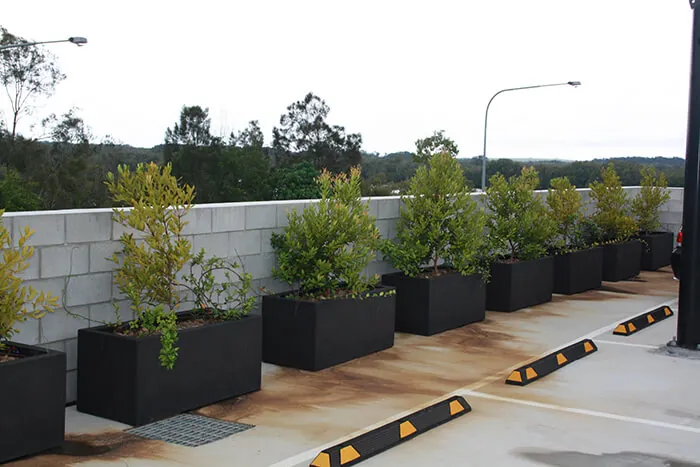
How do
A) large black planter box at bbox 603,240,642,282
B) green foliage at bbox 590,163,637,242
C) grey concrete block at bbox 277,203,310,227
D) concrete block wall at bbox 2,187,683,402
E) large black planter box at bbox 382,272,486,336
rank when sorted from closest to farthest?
1. concrete block wall at bbox 2,187,683,402
2. grey concrete block at bbox 277,203,310,227
3. large black planter box at bbox 382,272,486,336
4. large black planter box at bbox 603,240,642,282
5. green foliage at bbox 590,163,637,242

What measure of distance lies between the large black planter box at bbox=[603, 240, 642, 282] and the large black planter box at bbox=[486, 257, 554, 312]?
3670 millimetres

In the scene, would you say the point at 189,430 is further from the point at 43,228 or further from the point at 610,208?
the point at 610,208

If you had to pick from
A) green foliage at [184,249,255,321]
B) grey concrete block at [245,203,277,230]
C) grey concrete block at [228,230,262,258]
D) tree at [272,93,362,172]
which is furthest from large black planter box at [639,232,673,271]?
tree at [272,93,362,172]

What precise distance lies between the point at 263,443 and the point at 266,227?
11.5ft

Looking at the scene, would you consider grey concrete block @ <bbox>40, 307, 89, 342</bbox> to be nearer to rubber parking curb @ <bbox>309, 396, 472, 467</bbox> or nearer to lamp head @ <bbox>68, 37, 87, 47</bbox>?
rubber parking curb @ <bbox>309, 396, 472, 467</bbox>

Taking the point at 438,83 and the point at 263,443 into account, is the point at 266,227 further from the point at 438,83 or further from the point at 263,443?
the point at 438,83

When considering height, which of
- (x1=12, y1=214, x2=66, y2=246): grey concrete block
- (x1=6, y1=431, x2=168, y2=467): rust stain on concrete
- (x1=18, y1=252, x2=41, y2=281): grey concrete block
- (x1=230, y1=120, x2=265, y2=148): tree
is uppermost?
(x1=230, y1=120, x2=265, y2=148): tree

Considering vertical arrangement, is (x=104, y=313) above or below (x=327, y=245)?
below

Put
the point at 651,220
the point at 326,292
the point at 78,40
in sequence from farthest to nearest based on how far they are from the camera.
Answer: the point at 78,40 < the point at 651,220 < the point at 326,292

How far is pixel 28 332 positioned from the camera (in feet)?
22.9

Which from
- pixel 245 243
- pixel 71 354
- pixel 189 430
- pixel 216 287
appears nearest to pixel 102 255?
pixel 71 354

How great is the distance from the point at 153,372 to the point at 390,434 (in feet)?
6.36

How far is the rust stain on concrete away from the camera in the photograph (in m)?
5.88

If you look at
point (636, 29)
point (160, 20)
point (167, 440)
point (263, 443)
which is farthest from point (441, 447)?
point (160, 20)
